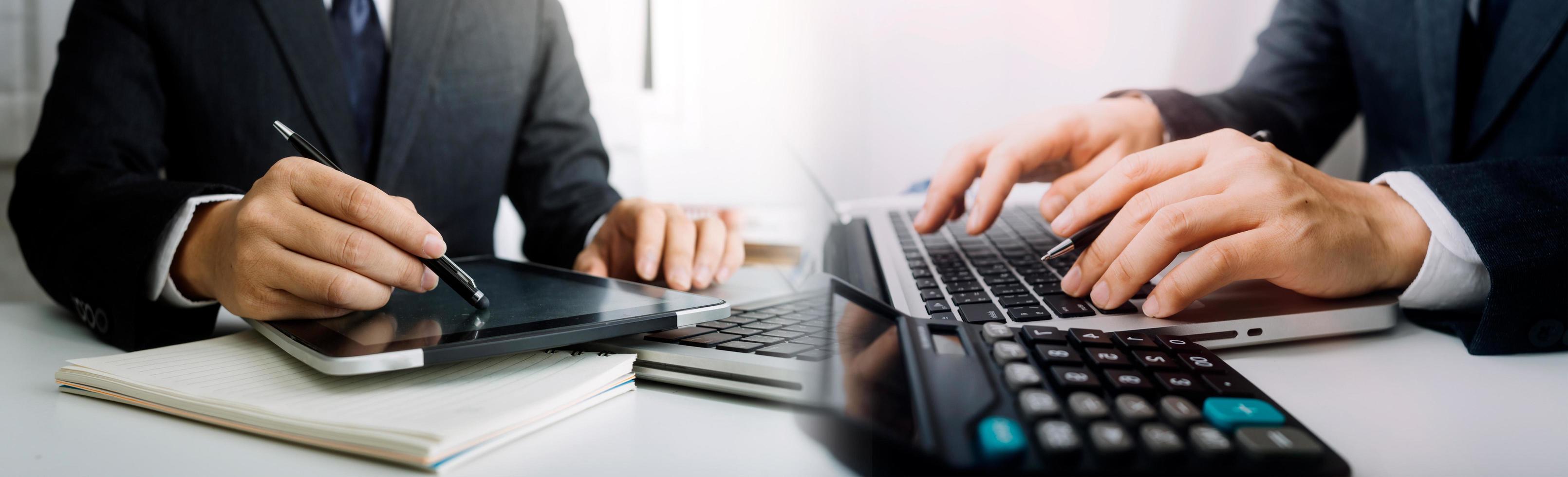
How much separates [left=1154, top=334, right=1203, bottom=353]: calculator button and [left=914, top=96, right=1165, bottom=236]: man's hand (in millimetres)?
190

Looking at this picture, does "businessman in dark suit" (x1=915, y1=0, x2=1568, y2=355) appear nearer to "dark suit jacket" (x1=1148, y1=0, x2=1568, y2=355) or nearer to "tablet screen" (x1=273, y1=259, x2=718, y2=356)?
"dark suit jacket" (x1=1148, y1=0, x2=1568, y2=355)

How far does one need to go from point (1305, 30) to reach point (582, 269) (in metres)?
0.65

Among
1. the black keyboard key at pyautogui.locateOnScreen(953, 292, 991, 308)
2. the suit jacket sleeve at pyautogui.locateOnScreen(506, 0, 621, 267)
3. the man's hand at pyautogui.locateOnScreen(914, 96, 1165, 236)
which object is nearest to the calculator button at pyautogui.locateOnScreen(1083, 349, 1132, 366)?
the black keyboard key at pyautogui.locateOnScreen(953, 292, 991, 308)

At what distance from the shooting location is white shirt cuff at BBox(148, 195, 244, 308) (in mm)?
402

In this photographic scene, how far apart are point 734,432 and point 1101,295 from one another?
0.20 m

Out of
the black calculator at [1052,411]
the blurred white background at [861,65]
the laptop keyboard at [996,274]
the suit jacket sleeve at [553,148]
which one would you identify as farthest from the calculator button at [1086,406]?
the suit jacket sleeve at [553,148]

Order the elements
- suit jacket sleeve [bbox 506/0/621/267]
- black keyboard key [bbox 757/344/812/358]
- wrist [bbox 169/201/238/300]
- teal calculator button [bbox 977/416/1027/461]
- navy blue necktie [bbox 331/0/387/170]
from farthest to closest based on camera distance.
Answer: suit jacket sleeve [bbox 506/0/621/267] → navy blue necktie [bbox 331/0/387/170] → wrist [bbox 169/201/238/300] → black keyboard key [bbox 757/344/812/358] → teal calculator button [bbox 977/416/1027/461]

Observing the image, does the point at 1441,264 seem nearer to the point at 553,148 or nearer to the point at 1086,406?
the point at 1086,406

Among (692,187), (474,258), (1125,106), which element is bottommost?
(692,187)

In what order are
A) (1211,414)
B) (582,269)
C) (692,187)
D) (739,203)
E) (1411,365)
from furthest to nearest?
(692,187)
(739,203)
(582,269)
(1411,365)
(1211,414)

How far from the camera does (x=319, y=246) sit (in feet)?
1.07

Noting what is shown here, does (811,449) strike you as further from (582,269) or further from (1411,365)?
(582,269)

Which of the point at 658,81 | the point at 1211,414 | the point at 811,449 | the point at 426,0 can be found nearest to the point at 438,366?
the point at 811,449

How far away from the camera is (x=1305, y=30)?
24.1 inches
